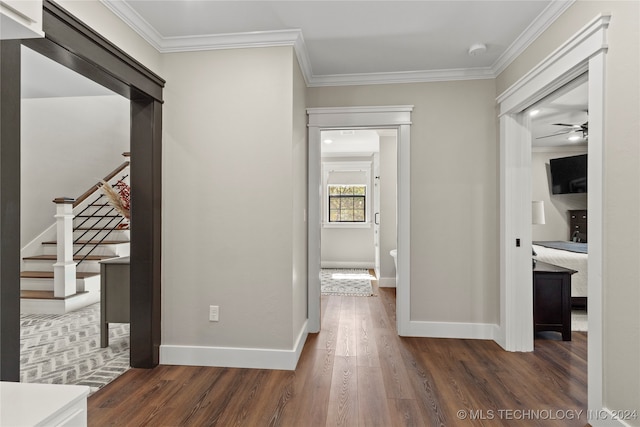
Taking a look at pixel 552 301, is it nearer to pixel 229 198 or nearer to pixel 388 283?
pixel 388 283

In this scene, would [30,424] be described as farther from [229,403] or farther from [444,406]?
[444,406]

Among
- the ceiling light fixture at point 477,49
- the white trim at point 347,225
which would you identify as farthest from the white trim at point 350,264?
the ceiling light fixture at point 477,49

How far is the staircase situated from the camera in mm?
4031

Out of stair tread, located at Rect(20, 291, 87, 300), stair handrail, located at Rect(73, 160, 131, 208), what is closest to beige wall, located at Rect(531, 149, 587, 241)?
stair handrail, located at Rect(73, 160, 131, 208)

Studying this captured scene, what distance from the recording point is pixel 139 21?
2.36 m

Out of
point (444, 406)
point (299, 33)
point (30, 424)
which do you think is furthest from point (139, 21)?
point (444, 406)

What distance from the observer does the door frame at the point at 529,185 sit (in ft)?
6.03

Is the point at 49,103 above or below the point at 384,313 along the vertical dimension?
above

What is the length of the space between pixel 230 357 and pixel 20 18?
2.37m

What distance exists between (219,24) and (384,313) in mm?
3359

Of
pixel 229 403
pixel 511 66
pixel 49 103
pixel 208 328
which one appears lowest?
pixel 229 403

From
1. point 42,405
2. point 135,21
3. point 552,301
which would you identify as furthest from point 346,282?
point 42,405

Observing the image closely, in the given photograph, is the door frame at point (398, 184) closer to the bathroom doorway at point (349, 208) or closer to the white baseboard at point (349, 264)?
the bathroom doorway at point (349, 208)

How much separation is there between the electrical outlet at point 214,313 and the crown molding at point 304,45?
203 centimetres
